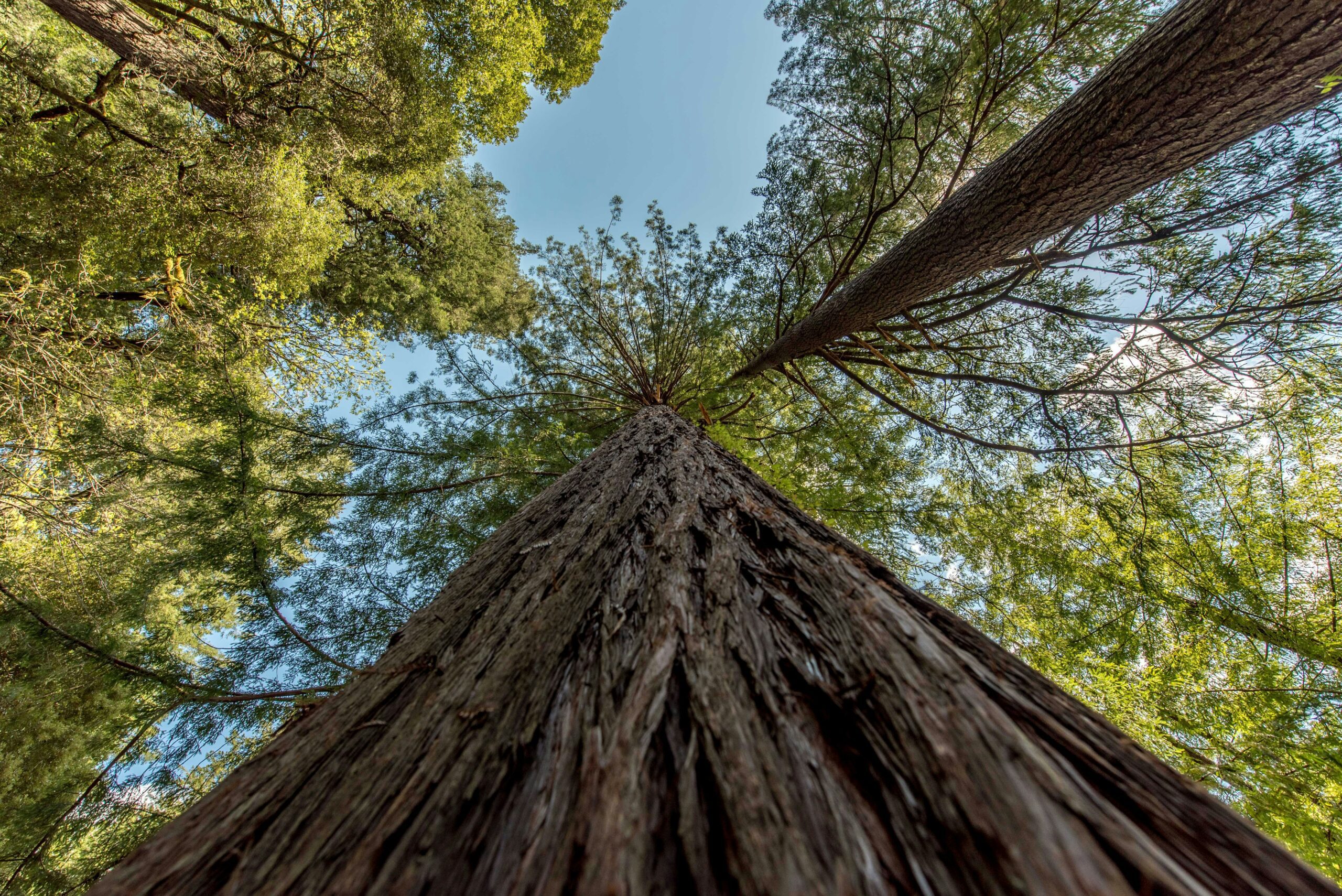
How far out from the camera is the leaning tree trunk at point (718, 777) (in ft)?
1.38

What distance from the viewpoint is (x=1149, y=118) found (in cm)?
187

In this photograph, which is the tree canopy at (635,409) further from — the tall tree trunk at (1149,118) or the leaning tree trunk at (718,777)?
the leaning tree trunk at (718,777)

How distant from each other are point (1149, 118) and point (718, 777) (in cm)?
299

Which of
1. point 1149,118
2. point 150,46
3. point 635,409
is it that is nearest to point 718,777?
point 1149,118

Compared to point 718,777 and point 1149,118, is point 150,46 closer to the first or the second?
point 718,777

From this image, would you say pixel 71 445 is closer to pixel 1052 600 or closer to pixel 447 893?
pixel 447 893

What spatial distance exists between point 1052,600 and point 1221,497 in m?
1.39

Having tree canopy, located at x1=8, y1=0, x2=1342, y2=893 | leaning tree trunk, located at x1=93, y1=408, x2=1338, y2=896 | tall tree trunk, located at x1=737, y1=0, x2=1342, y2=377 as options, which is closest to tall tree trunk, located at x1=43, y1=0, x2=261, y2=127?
tree canopy, located at x1=8, y1=0, x2=1342, y2=893

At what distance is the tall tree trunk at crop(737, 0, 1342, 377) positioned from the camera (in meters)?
1.58

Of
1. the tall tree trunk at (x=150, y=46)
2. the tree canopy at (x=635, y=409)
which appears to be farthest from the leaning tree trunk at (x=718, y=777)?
the tall tree trunk at (x=150, y=46)

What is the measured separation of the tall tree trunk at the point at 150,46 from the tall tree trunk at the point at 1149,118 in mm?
6354

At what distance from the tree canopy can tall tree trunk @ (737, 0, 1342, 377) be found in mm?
846

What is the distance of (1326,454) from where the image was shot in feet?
10.1

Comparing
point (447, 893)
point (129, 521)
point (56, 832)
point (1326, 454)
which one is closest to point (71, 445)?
point (129, 521)
